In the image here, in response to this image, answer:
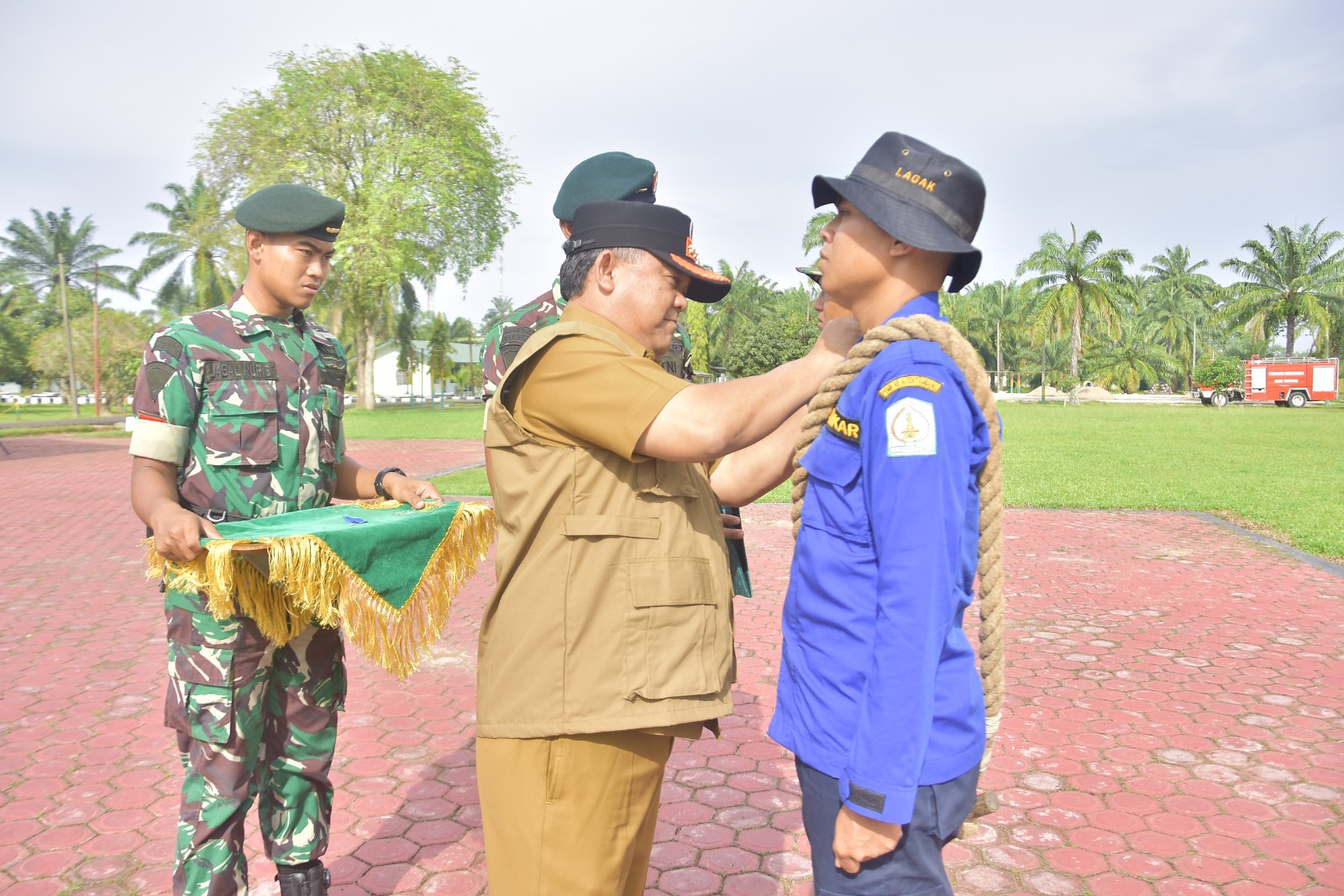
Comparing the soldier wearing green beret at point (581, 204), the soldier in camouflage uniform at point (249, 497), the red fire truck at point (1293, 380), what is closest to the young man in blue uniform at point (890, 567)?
the soldier wearing green beret at point (581, 204)

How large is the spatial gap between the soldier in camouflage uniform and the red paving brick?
66cm

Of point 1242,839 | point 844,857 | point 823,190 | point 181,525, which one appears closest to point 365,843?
point 181,525

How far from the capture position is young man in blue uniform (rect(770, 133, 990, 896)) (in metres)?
1.54

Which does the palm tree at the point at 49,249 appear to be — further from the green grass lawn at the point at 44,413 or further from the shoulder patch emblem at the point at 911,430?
the shoulder patch emblem at the point at 911,430

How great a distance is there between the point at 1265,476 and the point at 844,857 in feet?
53.3

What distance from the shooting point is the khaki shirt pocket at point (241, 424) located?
8.86ft

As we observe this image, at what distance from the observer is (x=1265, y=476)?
14.9 metres

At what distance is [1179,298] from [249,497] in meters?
81.8

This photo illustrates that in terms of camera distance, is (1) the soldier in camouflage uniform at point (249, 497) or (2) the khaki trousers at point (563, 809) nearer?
(2) the khaki trousers at point (563, 809)

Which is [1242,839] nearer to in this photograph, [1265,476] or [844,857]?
[844,857]

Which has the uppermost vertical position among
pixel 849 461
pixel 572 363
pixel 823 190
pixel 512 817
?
pixel 823 190

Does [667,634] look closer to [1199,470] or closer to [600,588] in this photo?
[600,588]

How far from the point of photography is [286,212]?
9.16 feet

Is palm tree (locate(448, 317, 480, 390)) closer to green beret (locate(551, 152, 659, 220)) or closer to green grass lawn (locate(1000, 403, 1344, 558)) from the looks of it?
green grass lawn (locate(1000, 403, 1344, 558))
